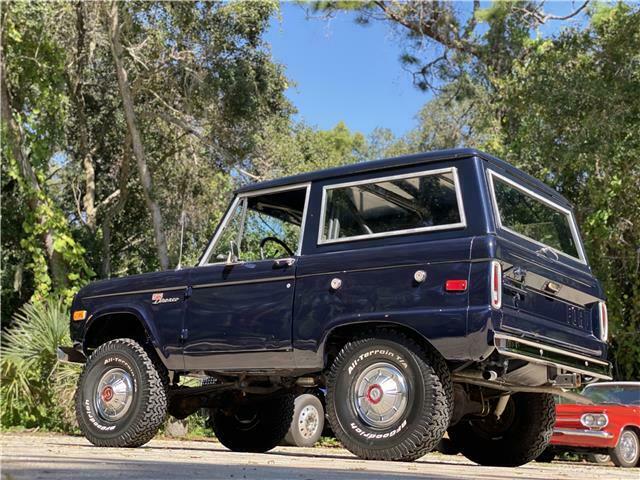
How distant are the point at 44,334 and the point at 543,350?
405 inches

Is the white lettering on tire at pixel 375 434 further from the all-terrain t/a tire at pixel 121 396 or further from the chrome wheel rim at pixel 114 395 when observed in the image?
the chrome wheel rim at pixel 114 395

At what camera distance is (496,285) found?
5734 mm

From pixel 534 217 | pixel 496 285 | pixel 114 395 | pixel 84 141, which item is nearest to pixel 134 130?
pixel 84 141

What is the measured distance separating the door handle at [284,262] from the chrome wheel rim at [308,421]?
5.06m

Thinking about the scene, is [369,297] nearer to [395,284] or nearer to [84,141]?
[395,284]

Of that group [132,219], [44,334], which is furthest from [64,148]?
[44,334]

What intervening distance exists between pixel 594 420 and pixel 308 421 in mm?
4568

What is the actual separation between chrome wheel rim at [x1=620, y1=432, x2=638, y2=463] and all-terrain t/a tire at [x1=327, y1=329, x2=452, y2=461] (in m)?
8.23

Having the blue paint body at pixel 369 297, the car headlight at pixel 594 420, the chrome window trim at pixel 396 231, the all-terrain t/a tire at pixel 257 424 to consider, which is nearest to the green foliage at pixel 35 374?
the all-terrain t/a tire at pixel 257 424

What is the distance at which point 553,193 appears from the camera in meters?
7.49

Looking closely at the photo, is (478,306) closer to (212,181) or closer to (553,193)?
(553,193)

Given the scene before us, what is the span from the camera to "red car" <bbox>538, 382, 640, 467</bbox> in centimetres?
1272

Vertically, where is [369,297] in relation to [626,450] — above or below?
above

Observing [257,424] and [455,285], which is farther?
[257,424]
